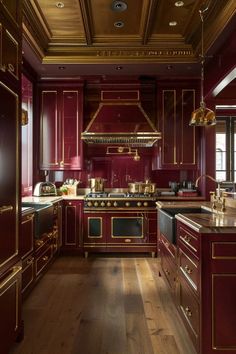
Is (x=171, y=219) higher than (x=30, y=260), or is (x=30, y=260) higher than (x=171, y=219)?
(x=171, y=219)

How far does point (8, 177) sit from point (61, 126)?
2.90 metres

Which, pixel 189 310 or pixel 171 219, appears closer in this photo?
pixel 189 310

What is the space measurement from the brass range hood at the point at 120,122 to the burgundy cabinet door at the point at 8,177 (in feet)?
8.16

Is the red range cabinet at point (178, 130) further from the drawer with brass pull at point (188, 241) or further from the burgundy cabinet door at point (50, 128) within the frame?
the drawer with brass pull at point (188, 241)

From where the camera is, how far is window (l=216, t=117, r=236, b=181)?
17.7 ft

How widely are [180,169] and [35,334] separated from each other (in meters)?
3.16

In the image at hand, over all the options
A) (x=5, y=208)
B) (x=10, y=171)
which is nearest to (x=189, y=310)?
(x=5, y=208)

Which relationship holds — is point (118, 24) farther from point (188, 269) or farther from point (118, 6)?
point (188, 269)

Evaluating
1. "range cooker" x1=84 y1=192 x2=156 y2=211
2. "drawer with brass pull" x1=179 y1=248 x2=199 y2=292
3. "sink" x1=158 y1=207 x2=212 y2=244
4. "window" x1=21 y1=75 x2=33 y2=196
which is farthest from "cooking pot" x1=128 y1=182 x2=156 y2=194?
"drawer with brass pull" x1=179 y1=248 x2=199 y2=292

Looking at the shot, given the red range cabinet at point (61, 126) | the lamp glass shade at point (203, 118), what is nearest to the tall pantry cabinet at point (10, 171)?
the lamp glass shade at point (203, 118)

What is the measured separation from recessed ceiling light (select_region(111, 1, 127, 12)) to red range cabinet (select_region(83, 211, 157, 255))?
2594 millimetres

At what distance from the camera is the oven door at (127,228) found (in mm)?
4191

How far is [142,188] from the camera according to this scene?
449 cm

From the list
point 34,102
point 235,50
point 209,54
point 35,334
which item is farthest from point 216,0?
point 35,334
